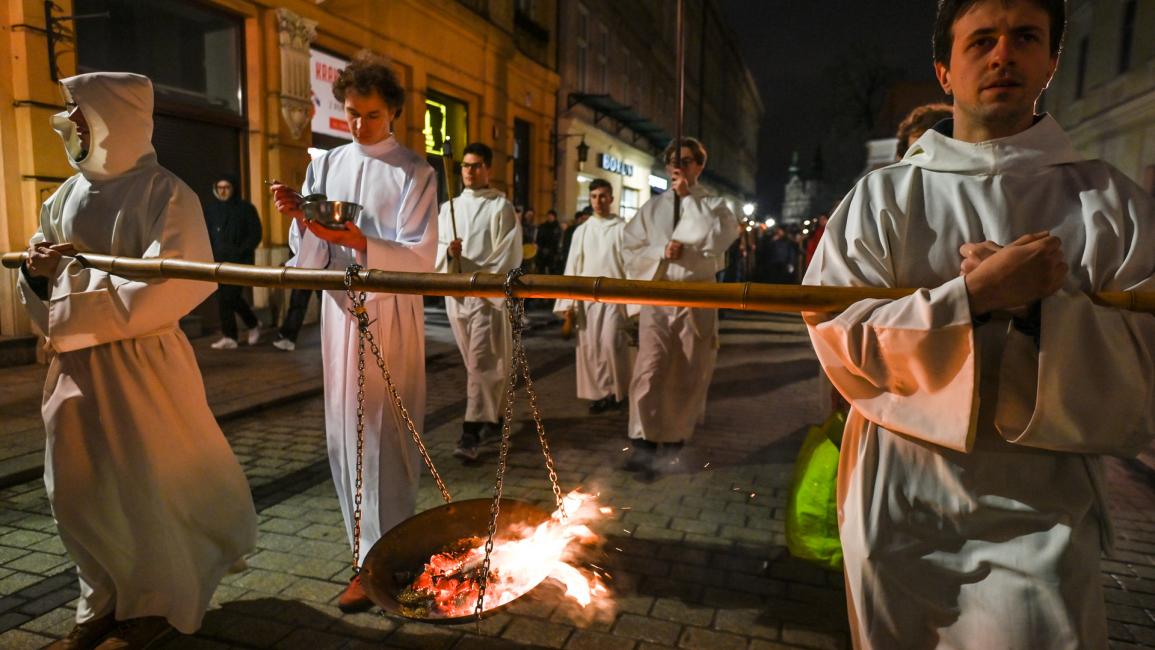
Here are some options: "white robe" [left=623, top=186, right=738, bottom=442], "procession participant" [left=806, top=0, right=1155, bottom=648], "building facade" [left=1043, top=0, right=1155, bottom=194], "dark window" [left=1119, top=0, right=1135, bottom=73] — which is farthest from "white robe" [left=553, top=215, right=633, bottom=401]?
"dark window" [left=1119, top=0, right=1135, bottom=73]

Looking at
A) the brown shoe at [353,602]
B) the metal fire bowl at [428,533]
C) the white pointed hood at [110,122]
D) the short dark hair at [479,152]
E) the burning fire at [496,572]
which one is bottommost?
the brown shoe at [353,602]

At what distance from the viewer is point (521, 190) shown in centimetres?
2023

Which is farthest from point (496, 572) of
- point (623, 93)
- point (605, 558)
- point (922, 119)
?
point (623, 93)

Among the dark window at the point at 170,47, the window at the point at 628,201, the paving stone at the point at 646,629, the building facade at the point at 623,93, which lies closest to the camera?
the paving stone at the point at 646,629

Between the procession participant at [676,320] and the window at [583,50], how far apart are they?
18992 millimetres

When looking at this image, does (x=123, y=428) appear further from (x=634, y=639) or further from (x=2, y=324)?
(x=2, y=324)

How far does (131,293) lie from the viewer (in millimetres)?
2719

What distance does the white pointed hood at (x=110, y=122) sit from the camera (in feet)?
8.96

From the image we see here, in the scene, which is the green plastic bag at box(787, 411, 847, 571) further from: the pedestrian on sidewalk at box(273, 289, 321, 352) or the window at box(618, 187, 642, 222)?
the window at box(618, 187, 642, 222)

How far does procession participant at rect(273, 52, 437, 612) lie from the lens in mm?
3244

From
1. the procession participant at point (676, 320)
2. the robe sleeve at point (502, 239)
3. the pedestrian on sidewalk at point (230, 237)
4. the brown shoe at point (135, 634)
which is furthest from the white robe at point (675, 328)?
the pedestrian on sidewalk at point (230, 237)

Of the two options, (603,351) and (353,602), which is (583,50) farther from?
(353,602)

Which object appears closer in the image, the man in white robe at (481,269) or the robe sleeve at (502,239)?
the man in white robe at (481,269)

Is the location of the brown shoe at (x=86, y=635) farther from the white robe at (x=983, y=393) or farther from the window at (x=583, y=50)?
the window at (x=583, y=50)
